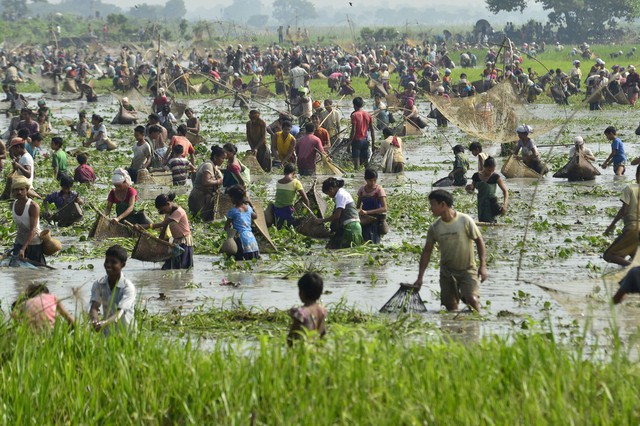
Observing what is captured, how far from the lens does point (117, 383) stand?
768 centimetres

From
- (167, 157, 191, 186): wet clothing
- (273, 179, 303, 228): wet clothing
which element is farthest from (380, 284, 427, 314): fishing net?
(167, 157, 191, 186): wet clothing

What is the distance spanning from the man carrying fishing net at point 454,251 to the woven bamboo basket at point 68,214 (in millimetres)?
6881

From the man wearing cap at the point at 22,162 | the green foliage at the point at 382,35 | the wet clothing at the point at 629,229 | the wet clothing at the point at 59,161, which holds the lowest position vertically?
the green foliage at the point at 382,35

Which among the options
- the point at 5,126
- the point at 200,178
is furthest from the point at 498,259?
the point at 5,126

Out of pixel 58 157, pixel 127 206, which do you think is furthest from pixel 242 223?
pixel 58 157

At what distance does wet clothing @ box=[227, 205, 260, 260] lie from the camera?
13430mm

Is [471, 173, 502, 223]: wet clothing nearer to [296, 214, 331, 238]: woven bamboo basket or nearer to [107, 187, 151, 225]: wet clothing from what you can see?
[296, 214, 331, 238]: woven bamboo basket

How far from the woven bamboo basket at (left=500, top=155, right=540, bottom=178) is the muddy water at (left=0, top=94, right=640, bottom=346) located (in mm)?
1653

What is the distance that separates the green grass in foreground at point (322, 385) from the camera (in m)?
6.89

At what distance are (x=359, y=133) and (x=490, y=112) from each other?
8.11 feet

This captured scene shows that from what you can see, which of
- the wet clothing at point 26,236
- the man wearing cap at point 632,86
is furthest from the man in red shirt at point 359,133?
the man wearing cap at point 632,86

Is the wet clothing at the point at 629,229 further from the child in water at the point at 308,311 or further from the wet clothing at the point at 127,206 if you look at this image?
the wet clothing at the point at 127,206

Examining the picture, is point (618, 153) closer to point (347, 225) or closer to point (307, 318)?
point (347, 225)

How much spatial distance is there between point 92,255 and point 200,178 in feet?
7.79
